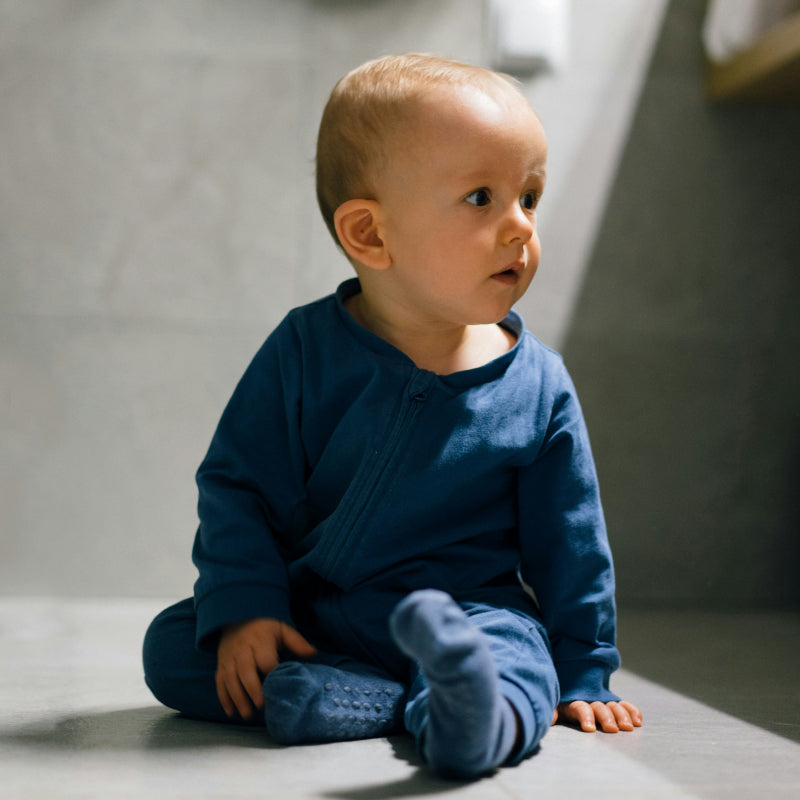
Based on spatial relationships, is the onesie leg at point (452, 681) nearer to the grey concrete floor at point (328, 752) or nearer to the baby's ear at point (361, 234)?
the grey concrete floor at point (328, 752)

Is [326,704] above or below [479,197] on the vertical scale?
below

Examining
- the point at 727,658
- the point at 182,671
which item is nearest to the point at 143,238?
the point at 182,671

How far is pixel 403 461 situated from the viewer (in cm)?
85

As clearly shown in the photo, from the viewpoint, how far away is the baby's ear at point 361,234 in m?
0.87

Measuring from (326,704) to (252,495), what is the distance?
202mm

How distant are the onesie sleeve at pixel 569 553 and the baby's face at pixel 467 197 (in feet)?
0.38

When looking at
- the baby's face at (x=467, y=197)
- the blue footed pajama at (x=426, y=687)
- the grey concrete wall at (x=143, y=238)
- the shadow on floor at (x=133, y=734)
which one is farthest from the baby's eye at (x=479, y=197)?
the grey concrete wall at (x=143, y=238)

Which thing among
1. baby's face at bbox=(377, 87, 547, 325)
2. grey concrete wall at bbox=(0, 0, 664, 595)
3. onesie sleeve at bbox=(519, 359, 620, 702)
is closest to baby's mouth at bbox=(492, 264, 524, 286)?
baby's face at bbox=(377, 87, 547, 325)

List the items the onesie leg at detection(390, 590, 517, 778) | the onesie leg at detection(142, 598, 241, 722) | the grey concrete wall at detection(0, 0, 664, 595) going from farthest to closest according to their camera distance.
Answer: the grey concrete wall at detection(0, 0, 664, 595), the onesie leg at detection(142, 598, 241, 722), the onesie leg at detection(390, 590, 517, 778)

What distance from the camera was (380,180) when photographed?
852 millimetres

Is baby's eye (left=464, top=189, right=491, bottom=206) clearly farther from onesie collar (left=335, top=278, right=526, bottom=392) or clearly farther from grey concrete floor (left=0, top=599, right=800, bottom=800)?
grey concrete floor (left=0, top=599, right=800, bottom=800)

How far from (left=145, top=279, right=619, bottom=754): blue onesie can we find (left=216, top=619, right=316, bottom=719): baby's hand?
0.04ft

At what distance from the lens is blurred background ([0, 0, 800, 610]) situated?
1.54 meters

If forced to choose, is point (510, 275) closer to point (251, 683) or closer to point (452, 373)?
point (452, 373)
